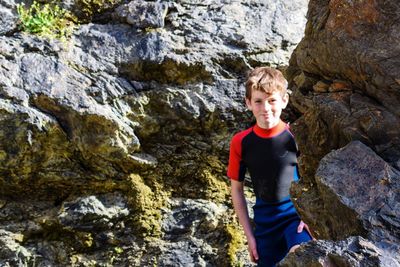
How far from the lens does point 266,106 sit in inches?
189

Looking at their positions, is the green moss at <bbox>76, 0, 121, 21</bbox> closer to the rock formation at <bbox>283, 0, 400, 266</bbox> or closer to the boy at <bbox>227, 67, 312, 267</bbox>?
the boy at <bbox>227, 67, 312, 267</bbox>

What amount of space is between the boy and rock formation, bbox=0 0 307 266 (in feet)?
6.65

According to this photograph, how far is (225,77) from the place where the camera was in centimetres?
695

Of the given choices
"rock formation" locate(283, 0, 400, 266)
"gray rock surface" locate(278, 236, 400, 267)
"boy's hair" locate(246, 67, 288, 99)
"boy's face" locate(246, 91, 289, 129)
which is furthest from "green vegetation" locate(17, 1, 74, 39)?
"gray rock surface" locate(278, 236, 400, 267)

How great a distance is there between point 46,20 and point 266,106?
11.6ft

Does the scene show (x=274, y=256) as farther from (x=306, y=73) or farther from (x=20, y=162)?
(x=20, y=162)

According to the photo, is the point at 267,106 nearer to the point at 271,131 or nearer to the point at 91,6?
the point at 271,131

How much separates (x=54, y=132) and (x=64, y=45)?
3.77 ft

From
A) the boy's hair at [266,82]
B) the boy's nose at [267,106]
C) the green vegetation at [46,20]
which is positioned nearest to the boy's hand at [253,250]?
the boy's nose at [267,106]

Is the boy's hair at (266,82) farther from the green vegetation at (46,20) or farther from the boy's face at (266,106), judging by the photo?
the green vegetation at (46,20)

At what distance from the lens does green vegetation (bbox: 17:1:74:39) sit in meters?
6.80

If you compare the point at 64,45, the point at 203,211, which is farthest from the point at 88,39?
the point at 203,211

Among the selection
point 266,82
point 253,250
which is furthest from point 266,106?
point 253,250

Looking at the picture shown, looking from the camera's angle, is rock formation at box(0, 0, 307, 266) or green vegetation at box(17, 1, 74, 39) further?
green vegetation at box(17, 1, 74, 39)
